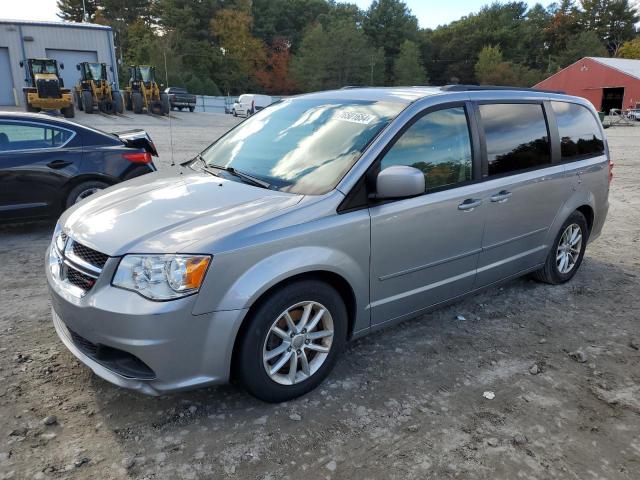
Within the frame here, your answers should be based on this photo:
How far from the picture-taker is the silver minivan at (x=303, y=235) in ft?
8.24

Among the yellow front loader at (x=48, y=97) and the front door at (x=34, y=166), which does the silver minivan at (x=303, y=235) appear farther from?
the yellow front loader at (x=48, y=97)

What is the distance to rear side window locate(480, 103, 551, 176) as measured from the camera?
3.81 m

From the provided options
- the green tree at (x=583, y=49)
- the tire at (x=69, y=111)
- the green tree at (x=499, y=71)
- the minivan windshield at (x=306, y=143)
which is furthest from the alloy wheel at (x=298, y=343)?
the green tree at (x=583, y=49)

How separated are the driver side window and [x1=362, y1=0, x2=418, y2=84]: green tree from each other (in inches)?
3098

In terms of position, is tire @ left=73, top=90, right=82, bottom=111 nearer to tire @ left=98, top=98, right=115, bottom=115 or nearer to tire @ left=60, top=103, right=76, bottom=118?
tire @ left=98, top=98, right=115, bottom=115

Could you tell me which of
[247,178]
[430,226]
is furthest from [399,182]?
[247,178]

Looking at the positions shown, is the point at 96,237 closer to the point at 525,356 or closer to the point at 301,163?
the point at 301,163

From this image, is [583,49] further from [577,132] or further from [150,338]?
[150,338]

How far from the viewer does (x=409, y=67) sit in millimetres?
69812

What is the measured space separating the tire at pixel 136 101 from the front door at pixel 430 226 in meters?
27.6

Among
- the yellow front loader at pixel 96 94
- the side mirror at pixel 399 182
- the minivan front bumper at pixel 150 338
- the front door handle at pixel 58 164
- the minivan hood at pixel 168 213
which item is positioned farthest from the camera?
the yellow front loader at pixel 96 94

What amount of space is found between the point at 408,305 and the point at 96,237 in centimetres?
201

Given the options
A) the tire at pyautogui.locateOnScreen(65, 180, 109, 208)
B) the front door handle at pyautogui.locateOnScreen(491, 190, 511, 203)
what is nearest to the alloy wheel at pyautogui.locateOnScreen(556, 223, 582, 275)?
the front door handle at pyautogui.locateOnScreen(491, 190, 511, 203)

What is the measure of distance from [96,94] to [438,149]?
90.4 ft
